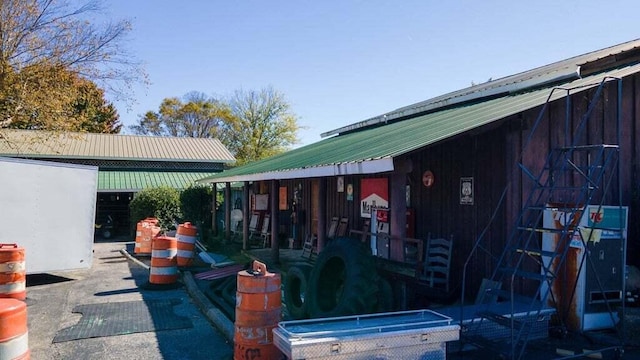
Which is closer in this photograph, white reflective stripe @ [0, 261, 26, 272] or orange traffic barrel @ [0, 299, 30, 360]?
orange traffic barrel @ [0, 299, 30, 360]

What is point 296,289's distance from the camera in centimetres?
778

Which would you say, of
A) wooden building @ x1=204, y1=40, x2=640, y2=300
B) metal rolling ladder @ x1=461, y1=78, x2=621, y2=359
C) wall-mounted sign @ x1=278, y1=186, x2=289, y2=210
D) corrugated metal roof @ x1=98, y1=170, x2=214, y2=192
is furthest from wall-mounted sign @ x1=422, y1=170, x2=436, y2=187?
corrugated metal roof @ x1=98, y1=170, x2=214, y2=192

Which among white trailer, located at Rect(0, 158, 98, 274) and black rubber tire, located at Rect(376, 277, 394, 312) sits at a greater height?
white trailer, located at Rect(0, 158, 98, 274)

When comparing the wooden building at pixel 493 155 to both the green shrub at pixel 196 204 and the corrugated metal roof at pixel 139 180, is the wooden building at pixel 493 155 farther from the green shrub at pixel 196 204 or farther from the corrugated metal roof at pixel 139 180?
the corrugated metal roof at pixel 139 180

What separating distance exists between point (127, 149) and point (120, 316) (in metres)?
20.8

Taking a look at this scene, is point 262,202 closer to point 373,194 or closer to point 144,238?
point 144,238

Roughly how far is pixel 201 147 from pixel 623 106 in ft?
82.4

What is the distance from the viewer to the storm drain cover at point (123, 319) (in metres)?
6.97

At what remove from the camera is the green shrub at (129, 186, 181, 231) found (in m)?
21.7

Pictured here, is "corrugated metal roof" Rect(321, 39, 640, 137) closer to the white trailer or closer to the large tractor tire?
the large tractor tire

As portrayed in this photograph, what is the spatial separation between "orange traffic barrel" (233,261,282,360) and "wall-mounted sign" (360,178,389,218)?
5.09 metres

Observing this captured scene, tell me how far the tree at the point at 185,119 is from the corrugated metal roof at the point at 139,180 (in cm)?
2175

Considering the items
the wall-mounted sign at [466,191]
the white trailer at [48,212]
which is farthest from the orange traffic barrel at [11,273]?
the wall-mounted sign at [466,191]

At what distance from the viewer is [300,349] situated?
3910mm
